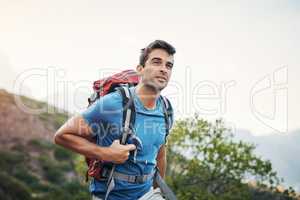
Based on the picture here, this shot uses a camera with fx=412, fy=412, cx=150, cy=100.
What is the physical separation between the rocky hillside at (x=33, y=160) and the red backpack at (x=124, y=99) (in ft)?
59.4

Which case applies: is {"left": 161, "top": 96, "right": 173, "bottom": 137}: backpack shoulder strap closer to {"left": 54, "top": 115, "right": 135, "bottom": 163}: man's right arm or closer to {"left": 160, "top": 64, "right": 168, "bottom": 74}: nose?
{"left": 160, "top": 64, "right": 168, "bottom": 74}: nose

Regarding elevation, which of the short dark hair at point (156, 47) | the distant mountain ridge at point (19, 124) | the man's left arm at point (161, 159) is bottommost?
the distant mountain ridge at point (19, 124)

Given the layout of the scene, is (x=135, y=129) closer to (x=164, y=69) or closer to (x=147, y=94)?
(x=147, y=94)

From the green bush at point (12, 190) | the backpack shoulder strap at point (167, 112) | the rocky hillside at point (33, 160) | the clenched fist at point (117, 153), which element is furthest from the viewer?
the rocky hillside at point (33, 160)

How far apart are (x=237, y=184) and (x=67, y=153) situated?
1011 inches

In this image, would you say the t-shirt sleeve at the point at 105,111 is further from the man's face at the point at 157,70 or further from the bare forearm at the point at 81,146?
the man's face at the point at 157,70

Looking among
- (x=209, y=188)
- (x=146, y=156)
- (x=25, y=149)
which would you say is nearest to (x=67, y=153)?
(x=25, y=149)

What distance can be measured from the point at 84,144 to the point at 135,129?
1.71 feet

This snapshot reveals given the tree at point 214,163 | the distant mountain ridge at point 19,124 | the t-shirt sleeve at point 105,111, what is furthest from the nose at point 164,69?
the distant mountain ridge at point 19,124

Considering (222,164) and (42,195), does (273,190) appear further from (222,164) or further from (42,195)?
(42,195)

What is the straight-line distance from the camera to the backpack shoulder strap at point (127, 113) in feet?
13.1

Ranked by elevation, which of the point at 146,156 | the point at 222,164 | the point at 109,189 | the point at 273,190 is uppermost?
the point at 146,156

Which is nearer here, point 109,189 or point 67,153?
point 109,189

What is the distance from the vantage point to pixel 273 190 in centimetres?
1680
